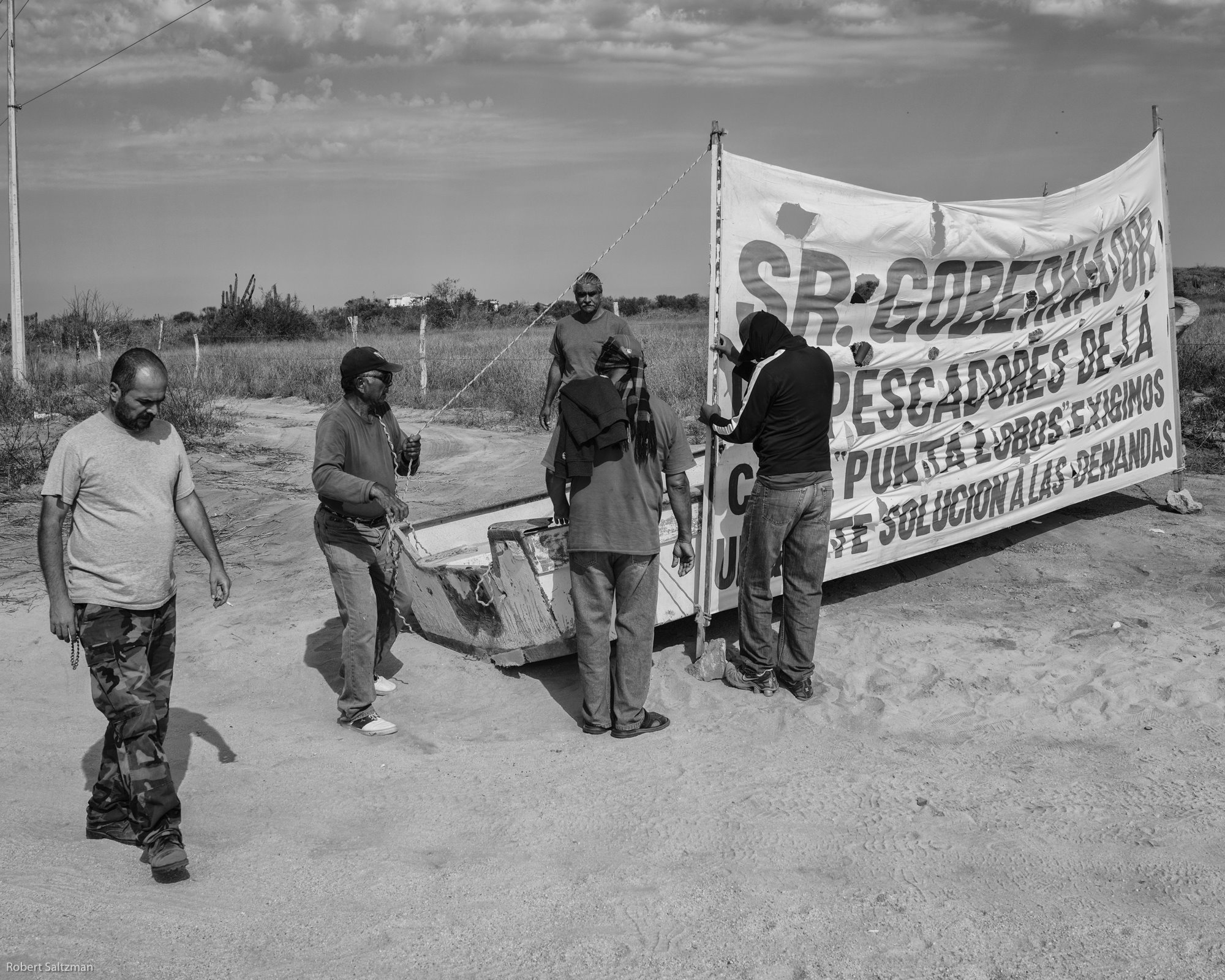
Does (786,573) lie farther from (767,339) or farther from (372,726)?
(372,726)

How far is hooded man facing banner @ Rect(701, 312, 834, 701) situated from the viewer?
543 centimetres

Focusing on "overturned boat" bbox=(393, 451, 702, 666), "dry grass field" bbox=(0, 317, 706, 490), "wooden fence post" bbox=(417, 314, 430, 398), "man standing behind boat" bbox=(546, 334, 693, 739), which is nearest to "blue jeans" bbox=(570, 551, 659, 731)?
"man standing behind boat" bbox=(546, 334, 693, 739)

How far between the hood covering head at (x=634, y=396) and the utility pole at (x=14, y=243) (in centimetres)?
1599

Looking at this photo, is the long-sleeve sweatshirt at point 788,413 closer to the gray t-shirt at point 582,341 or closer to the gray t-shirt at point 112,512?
the gray t-shirt at point 582,341

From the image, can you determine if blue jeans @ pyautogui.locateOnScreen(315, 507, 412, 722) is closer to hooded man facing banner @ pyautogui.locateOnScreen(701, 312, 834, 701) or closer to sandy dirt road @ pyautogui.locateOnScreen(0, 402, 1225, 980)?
sandy dirt road @ pyautogui.locateOnScreen(0, 402, 1225, 980)

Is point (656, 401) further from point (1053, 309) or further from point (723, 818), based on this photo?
point (1053, 309)

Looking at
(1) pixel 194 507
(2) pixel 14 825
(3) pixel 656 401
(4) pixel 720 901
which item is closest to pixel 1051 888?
(4) pixel 720 901

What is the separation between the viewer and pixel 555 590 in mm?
5703

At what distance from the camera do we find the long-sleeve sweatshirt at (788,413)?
5.41 metres

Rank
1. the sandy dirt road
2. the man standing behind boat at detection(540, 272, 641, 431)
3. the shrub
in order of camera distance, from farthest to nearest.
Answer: the shrub < the man standing behind boat at detection(540, 272, 641, 431) < the sandy dirt road

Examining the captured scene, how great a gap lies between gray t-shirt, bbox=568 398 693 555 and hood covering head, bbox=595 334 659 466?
0.13 ft

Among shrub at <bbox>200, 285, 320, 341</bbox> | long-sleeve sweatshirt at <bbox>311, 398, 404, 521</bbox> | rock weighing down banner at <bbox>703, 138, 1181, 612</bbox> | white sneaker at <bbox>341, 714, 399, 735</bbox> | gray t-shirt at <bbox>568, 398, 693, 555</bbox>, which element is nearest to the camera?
long-sleeve sweatshirt at <bbox>311, 398, 404, 521</bbox>

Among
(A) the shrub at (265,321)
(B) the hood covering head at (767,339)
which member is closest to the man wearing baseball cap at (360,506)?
(B) the hood covering head at (767,339)

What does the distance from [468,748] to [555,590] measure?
92 cm
